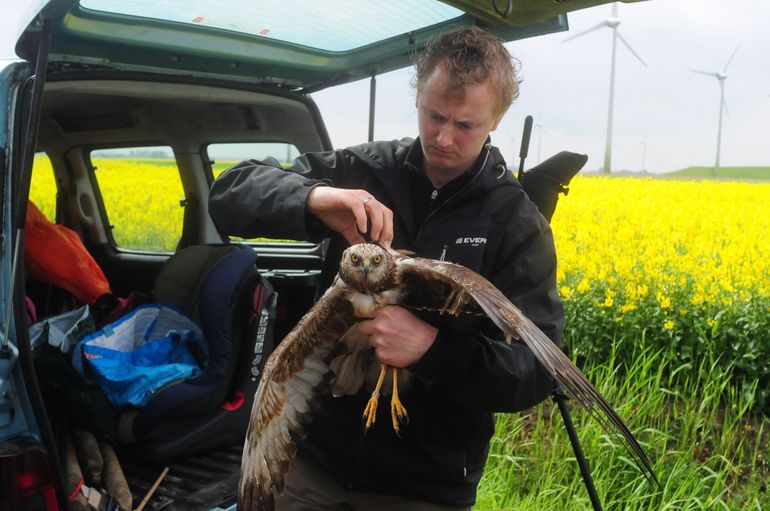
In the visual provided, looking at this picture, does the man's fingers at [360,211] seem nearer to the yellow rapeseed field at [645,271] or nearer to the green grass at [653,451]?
the green grass at [653,451]

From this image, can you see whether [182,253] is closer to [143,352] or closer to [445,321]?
[143,352]

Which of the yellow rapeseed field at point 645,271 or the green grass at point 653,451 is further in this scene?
the yellow rapeseed field at point 645,271

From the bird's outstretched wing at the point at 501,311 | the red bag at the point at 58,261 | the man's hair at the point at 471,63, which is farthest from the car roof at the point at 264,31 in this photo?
the red bag at the point at 58,261

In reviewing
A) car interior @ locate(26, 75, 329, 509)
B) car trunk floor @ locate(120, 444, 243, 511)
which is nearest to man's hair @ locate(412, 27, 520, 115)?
car interior @ locate(26, 75, 329, 509)

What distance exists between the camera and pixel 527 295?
6.21ft

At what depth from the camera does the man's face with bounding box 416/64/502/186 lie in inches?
74.6

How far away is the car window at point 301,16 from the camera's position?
2463 mm

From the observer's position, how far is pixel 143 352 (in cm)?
337

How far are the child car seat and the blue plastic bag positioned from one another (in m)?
0.08

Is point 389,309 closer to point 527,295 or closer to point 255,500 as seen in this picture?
point 527,295

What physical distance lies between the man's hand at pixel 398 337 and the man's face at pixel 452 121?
0.46 meters

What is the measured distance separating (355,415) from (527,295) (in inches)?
22.6

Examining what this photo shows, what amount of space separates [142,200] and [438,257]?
4191mm

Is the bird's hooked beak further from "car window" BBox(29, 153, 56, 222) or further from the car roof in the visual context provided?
"car window" BBox(29, 153, 56, 222)
